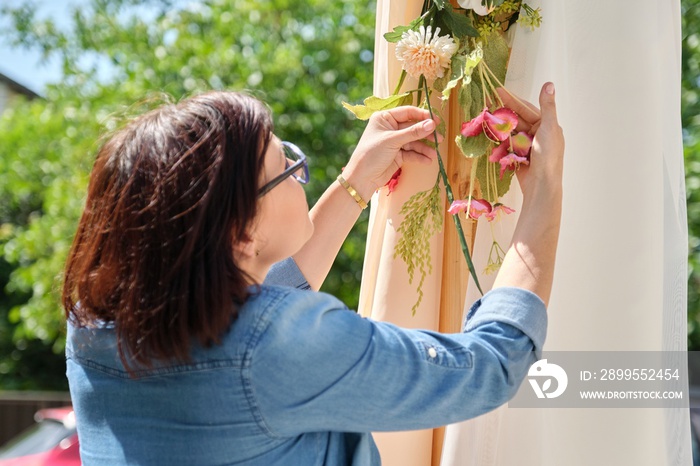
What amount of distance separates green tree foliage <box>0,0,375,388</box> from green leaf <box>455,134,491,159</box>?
8.70 ft

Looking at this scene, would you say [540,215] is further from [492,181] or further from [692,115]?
[692,115]

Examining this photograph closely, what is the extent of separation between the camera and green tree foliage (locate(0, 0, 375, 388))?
4160 millimetres

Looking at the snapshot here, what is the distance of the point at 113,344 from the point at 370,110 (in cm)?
58

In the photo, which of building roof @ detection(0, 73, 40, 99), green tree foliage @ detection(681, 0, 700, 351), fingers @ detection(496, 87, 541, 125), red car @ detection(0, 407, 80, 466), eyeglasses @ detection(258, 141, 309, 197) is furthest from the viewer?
building roof @ detection(0, 73, 40, 99)

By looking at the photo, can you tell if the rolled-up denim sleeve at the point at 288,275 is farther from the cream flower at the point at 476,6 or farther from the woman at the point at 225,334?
the cream flower at the point at 476,6

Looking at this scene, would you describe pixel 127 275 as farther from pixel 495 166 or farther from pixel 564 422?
pixel 564 422

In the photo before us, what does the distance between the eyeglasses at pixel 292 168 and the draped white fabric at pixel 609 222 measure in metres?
0.34

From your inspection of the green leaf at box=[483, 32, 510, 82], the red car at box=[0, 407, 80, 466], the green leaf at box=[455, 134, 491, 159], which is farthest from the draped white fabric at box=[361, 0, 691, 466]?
the red car at box=[0, 407, 80, 466]

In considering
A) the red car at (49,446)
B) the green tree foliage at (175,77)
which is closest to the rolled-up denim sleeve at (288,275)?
the green tree foliage at (175,77)

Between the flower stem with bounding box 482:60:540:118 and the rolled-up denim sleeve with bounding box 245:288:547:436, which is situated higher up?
the flower stem with bounding box 482:60:540:118

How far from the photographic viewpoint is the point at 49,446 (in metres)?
3.68

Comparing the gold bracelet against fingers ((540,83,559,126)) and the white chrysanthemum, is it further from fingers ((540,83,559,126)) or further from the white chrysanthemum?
fingers ((540,83,559,126))

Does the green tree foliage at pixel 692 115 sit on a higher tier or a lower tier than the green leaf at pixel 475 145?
higher

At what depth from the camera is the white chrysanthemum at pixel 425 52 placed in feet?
3.74
